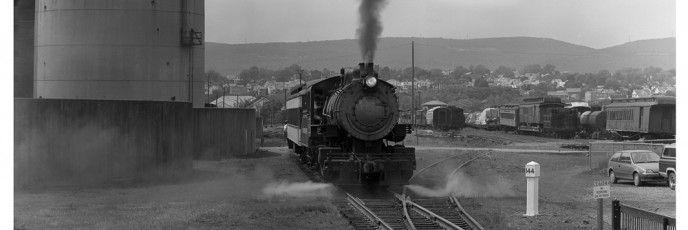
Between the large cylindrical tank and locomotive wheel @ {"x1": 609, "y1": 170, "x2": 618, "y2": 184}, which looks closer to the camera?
locomotive wheel @ {"x1": 609, "y1": 170, "x2": 618, "y2": 184}

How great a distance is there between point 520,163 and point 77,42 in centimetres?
2156

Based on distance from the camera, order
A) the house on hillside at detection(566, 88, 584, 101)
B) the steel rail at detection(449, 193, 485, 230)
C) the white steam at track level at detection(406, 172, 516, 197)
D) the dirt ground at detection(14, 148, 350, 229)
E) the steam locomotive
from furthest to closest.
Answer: the house on hillside at detection(566, 88, 584, 101) → the steam locomotive → the white steam at track level at detection(406, 172, 516, 197) → the dirt ground at detection(14, 148, 350, 229) → the steel rail at detection(449, 193, 485, 230)

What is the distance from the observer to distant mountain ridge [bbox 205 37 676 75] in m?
16.6

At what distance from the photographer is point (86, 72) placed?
3203cm

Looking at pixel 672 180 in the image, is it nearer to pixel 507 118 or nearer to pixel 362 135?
pixel 362 135

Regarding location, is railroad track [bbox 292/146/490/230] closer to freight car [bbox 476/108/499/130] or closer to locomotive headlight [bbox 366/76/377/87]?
locomotive headlight [bbox 366/76/377/87]

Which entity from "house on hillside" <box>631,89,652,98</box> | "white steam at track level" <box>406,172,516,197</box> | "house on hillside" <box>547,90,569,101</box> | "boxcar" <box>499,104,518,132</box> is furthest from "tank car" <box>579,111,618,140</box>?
"white steam at track level" <box>406,172,516,197</box>

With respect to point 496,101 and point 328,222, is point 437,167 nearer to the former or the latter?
point 328,222

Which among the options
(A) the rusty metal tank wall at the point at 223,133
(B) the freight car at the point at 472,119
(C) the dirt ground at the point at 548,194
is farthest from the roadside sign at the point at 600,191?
(B) the freight car at the point at 472,119

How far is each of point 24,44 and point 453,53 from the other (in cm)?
2103

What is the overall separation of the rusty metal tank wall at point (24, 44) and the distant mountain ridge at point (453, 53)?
8439 millimetres

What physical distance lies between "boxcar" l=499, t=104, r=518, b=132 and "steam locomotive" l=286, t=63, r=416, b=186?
39991 millimetres

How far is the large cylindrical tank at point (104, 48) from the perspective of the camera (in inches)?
1241

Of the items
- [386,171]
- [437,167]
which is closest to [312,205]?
[386,171]
